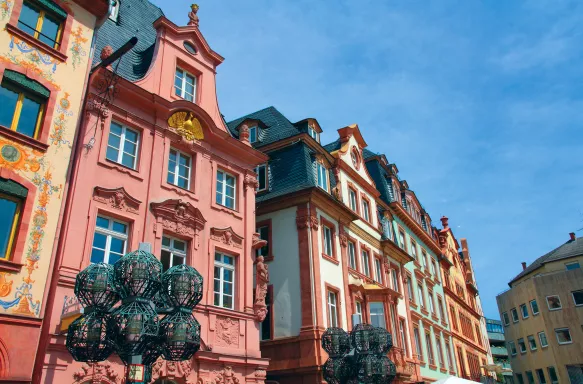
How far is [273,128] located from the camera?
90.7ft

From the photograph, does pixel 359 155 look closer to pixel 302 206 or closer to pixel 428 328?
pixel 302 206

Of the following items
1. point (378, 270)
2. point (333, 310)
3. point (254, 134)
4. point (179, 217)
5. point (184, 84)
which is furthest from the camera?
point (378, 270)

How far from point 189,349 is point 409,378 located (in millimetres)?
20321

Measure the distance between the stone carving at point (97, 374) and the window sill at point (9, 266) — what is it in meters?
2.83

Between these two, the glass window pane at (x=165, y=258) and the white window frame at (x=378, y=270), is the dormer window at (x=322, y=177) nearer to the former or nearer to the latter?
the white window frame at (x=378, y=270)

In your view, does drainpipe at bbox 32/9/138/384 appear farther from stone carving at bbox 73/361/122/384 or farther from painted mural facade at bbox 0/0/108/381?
stone carving at bbox 73/361/122/384

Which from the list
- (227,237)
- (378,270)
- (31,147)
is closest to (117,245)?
(31,147)

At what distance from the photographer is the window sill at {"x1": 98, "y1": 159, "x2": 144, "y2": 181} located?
14.6 metres

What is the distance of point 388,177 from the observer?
37.2 meters

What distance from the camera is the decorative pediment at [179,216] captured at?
15.5 m

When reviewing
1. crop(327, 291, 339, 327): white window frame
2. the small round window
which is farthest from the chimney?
the small round window

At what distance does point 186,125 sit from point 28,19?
18.3 feet

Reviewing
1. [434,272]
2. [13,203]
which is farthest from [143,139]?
[434,272]

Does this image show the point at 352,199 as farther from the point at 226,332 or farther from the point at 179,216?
the point at 179,216
